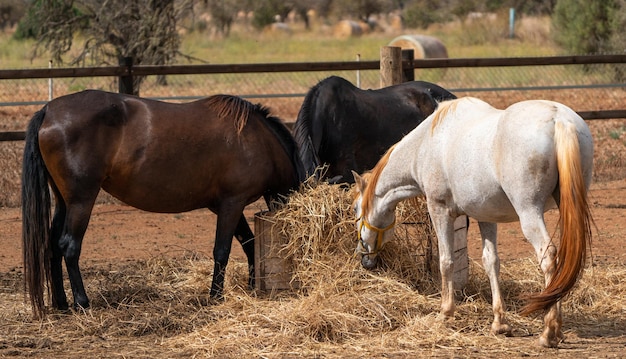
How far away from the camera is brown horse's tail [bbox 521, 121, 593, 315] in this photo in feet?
14.4

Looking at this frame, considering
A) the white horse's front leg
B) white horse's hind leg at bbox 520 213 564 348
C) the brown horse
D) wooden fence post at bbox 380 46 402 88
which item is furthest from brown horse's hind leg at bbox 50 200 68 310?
wooden fence post at bbox 380 46 402 88

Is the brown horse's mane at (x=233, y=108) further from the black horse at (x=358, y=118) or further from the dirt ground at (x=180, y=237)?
the dirt ground at (x=180, y=237)

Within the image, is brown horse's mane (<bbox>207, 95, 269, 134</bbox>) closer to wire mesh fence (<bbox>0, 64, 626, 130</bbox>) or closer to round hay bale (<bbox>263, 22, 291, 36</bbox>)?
wire mesh fence (<bbox>0, 64, 626, 130</bbox>)

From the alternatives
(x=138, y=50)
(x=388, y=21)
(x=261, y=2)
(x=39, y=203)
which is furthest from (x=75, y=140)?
(x=388, y=21)

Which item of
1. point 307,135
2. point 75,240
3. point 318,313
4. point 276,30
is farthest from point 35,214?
point 276,30

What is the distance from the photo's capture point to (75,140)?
219 inches

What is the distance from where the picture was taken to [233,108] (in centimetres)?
609

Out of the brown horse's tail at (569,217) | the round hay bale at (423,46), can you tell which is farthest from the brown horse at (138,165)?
the round hay bale at (423,46)

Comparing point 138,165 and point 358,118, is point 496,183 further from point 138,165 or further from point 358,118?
point 358,118

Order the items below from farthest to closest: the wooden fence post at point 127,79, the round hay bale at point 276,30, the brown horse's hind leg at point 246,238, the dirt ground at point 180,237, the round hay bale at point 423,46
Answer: the round hay bale at point 276,30
the round hay bale at point 423,46
the wooden fence post at point 127,79
the dirt ground at point 180,237
the brown horse's hind leg at point 246,238

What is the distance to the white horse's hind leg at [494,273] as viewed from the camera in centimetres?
516

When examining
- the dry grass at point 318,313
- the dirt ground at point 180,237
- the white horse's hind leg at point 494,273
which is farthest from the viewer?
the dirt ground at point 180,237

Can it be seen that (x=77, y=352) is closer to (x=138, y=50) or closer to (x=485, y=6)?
(x=138, y=50)

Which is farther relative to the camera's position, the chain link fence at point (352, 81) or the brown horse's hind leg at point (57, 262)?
the chain link fence at point (352, 81)
